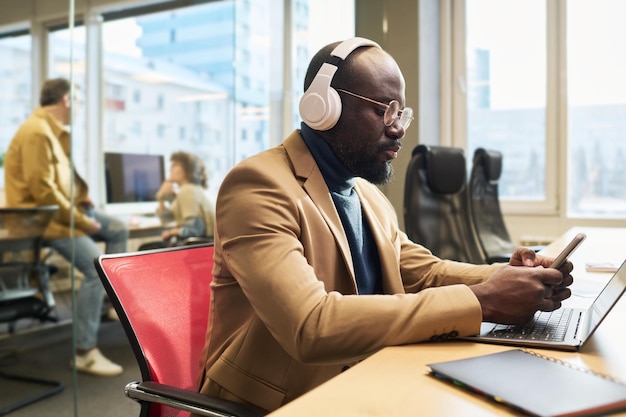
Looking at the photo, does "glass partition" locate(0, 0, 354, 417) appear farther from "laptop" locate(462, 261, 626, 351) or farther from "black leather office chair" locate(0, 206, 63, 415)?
"laptop" locate(462, 261, 626, 351)

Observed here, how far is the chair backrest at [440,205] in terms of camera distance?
271 cm

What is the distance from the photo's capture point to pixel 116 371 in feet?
9.39

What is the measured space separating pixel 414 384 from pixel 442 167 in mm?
2207

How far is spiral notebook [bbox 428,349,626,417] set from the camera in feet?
1.93

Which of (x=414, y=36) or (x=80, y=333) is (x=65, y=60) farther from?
(x=414, y=36)

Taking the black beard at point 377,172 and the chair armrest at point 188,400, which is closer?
the chair armrest at point 188,400

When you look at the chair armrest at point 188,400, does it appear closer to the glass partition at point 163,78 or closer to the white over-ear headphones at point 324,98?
the white over-ear headphones at point 324,98

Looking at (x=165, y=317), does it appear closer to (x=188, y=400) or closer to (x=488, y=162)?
(x=188, y=400)

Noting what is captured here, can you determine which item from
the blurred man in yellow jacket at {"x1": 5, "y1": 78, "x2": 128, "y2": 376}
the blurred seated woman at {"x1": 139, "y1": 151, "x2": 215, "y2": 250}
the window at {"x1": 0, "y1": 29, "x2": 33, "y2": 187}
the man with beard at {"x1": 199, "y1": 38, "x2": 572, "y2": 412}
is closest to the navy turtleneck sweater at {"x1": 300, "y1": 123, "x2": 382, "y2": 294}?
the man with beard at {"x1": 199, "y1": 38, "x2": 572, "y2": 412}

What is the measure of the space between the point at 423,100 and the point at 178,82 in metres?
1.70

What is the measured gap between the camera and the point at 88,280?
9.17ft

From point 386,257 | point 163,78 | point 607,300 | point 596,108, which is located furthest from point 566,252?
point 596,108

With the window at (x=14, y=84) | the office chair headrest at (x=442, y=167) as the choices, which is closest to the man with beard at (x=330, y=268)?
the office chair headrest at (x=442, y=167)

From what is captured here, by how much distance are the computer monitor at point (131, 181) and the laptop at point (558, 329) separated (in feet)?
9.28
